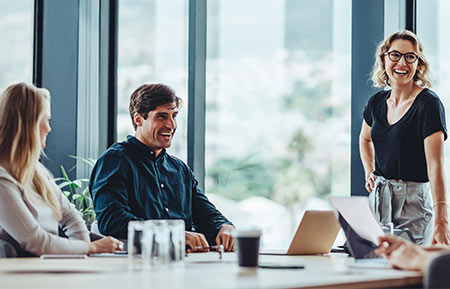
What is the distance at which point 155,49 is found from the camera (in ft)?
23.1

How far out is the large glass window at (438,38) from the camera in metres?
4.23

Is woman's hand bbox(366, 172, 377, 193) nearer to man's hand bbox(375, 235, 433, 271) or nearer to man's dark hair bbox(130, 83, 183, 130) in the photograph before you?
man's dark hair bbox(130, 83, 183, 130)

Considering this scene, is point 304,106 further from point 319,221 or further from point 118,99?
point 319,221

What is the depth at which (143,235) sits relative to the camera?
196 centimetres

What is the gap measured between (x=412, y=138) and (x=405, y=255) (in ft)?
5.16

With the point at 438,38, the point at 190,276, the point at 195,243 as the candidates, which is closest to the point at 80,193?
the point at 195,243

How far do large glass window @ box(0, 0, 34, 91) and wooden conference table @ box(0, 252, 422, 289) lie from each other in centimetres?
274

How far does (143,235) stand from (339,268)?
21.5 inches

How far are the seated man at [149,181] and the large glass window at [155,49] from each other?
1.89 m

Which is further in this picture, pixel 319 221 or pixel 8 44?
pixel 8 44

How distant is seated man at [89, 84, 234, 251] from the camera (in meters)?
3.06

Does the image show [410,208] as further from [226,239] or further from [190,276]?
[190,276]

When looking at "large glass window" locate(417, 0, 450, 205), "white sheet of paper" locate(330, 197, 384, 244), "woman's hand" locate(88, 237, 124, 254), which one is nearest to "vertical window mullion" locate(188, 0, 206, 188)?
"large glass window" locate(417, 0, 450, 205)

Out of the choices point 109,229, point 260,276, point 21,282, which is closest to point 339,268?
point 260,276
